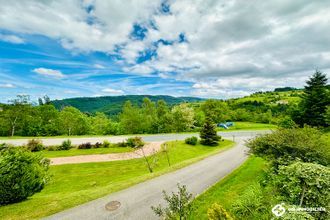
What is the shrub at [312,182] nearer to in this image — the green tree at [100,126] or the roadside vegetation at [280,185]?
the roadside vegetation at [280,185]

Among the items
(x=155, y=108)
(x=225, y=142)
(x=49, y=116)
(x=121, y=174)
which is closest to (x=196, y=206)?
(x=121, y=174)

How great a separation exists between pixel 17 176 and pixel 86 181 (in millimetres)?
9232

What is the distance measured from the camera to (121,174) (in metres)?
18.6

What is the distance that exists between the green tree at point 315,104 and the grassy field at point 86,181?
1549 centimetres

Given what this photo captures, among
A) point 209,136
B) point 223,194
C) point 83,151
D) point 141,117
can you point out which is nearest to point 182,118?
point 209,136

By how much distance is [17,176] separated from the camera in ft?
27.4

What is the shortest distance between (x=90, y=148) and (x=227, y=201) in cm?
2336

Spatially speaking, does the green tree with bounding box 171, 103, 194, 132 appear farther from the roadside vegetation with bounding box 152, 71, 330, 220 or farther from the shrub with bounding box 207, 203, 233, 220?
the shrub with bounding box 207, 203, 233, 220

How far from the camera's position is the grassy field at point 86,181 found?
8227 mm

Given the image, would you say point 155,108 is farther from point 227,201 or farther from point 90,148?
point 227,201

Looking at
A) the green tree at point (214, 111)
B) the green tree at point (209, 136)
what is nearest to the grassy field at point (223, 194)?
the green tree at point (209, 136)

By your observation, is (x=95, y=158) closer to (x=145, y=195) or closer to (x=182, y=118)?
(x=145, y=195)

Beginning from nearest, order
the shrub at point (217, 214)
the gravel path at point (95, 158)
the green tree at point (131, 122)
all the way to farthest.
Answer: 1. the shrub at point (217, 214)
2. the gravel path at point (95, 158)
3. the green tree at point (131, 122)

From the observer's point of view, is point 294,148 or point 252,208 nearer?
point 252,208
